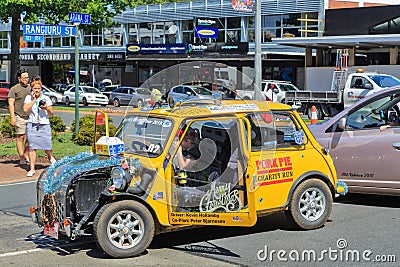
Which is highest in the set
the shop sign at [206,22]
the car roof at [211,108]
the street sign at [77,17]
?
the shop sign at [206,22]

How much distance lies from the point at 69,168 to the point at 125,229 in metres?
1.02

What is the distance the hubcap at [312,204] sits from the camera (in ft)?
25.7

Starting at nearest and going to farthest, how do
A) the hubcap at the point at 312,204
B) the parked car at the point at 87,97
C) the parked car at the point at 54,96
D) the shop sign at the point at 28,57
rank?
the hubcap at the point at 312,204
the parked car at the point at 87,97
the parked car at the point at 54,96
the shop sign at the point at 28,57

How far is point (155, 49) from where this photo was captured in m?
47.1

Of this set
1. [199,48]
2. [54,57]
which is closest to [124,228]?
[199,48]

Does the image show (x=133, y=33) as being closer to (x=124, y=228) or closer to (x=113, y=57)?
(x=113, y=57)

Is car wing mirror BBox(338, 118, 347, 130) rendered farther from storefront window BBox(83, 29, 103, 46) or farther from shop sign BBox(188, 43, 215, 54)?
storefront window BBox(83, 29, 103, 46)

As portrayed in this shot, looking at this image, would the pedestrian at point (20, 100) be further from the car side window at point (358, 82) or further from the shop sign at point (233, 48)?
the shop sign at point (233, 48)

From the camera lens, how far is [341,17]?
1471 inches

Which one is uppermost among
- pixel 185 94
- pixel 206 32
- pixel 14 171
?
pixel 206 32

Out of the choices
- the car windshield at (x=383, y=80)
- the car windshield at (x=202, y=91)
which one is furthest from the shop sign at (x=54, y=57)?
the car windshield at (x=202, y=91)

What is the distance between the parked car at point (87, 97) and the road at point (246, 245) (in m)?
34.0

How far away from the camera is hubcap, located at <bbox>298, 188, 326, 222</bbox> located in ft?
25.7

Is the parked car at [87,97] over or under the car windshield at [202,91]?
under
